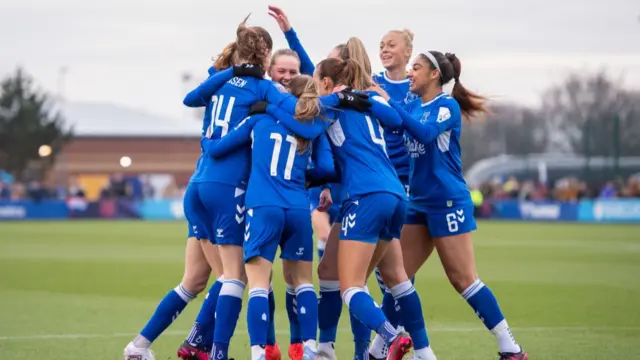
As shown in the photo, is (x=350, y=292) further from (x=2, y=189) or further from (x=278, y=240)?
(x=2, y=189)

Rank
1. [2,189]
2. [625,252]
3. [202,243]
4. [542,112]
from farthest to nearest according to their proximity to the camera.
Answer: [542,112], [2,189], [625,252], [202,243]

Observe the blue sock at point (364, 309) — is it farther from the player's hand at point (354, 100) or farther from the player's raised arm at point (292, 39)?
the player's raised arm at point (292, 39)

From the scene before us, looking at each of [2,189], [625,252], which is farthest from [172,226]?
[625,252]

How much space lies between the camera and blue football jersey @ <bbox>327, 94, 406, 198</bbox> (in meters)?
7.98

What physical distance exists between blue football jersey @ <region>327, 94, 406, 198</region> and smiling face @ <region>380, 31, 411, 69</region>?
1.46m

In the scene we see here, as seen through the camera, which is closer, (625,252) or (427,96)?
(427,96)

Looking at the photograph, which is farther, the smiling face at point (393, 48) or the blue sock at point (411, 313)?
the smiling face at point (393, 48)

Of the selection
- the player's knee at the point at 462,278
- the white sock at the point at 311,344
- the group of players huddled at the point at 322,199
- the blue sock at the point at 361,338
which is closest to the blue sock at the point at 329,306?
the group of players huddled at the point at 322,199

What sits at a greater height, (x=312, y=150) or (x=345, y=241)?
(x=312, y=150)

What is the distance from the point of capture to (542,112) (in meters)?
84.0

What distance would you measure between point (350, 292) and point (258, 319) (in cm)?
70

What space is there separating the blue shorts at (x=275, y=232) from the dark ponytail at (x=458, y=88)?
1708 mm

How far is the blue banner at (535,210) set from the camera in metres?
42.4

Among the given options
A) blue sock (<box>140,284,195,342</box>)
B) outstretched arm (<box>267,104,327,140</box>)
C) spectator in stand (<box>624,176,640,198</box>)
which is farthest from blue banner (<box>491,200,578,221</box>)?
outstretched arm (<box>267,104,327,140</box>)
